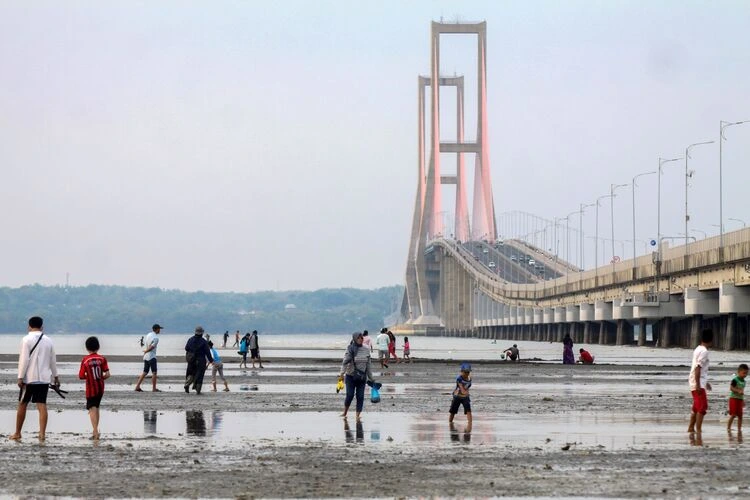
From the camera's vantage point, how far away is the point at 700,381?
2167cm

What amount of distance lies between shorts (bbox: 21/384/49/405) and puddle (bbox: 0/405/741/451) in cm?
61

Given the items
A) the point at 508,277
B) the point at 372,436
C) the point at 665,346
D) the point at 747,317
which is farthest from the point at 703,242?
the point at 508,277

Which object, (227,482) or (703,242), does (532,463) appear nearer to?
(227,482)

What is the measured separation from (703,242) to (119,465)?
7726 cm

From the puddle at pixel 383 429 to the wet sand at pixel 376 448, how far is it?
3cm

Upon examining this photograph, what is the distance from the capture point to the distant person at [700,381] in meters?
21.4

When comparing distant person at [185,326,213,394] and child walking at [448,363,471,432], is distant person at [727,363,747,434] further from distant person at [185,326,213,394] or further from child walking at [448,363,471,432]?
distant person at [185,326,213,394]

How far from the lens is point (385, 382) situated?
1661 inches

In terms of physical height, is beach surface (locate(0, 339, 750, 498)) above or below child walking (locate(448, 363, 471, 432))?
below

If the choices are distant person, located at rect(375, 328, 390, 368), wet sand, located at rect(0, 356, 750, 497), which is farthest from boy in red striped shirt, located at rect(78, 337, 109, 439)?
distant person, located at rect(375, 328, 390, 368)

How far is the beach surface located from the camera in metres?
15.2

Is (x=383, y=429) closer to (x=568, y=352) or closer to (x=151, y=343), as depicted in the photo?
(x=151, y=343)

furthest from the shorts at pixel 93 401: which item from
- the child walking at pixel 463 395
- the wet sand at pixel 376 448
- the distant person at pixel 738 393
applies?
the distant person at pixel 738 393

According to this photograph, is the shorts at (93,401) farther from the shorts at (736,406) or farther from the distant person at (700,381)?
the shorts at (736,406)
